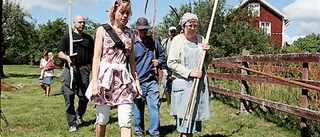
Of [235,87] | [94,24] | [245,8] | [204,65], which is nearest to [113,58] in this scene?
[204,65]

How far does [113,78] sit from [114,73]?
0.17 feet

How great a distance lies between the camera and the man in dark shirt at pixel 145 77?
Answer: 254 inches

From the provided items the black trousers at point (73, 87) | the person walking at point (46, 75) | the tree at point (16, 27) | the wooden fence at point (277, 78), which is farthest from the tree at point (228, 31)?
the black trousers at point (73, 87)

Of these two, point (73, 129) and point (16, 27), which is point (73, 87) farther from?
point (16, 27)

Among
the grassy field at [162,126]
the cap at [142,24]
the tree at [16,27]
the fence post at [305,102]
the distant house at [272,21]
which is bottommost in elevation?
the grassy field at [162,126]

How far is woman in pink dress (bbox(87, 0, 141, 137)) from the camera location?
4.57 m

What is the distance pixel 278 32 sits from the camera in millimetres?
60062

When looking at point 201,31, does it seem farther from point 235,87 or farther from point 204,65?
point 204,65

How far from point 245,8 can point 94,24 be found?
68.8ft

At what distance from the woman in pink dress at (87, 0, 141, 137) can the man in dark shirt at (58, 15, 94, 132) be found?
216 centimetres

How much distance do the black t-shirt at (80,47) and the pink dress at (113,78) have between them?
7.44 feet

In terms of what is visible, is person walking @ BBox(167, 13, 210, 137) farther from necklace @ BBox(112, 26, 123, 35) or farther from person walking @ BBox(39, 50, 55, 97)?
person walking @ BBox(39, 50, 55, 97)

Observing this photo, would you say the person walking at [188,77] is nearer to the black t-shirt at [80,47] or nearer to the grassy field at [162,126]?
the grassy field at [162,126]

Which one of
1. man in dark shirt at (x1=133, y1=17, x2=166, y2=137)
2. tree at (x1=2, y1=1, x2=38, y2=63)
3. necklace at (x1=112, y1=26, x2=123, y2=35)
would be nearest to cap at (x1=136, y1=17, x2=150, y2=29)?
man in dark shirt at (x1=133, y1=17, x2=166, y2=137)
